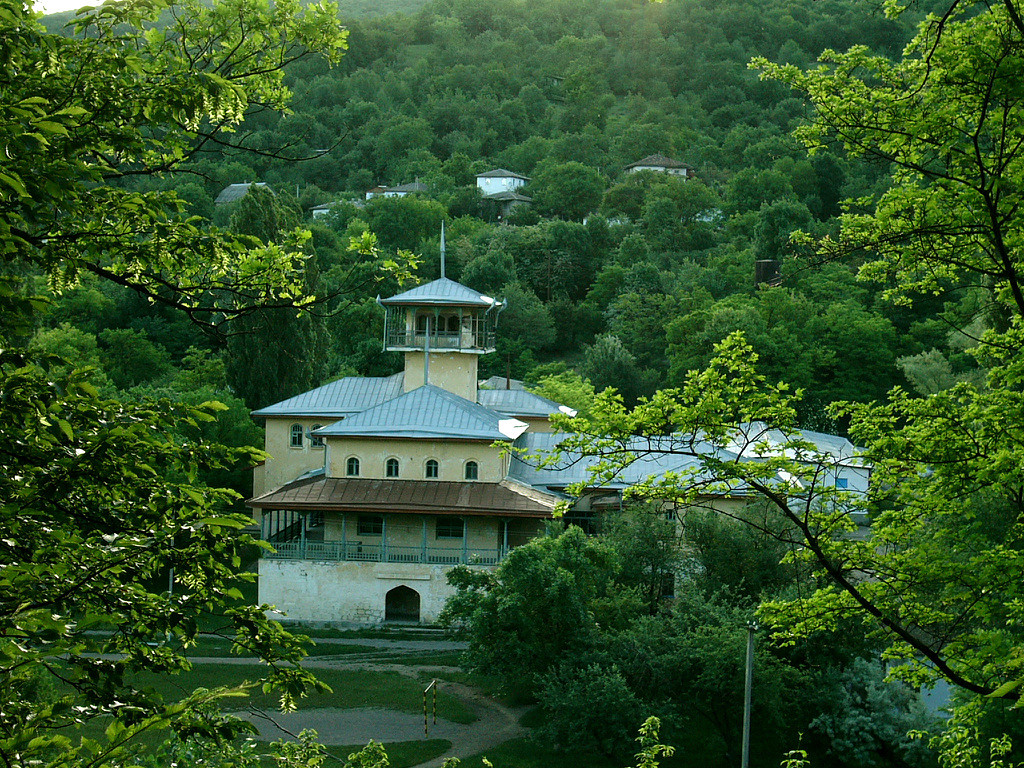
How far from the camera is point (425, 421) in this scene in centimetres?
2956

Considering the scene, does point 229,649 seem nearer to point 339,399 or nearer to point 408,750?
point 408,750

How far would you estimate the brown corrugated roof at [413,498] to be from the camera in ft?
91.2

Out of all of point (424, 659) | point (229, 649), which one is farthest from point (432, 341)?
point (229, 649)

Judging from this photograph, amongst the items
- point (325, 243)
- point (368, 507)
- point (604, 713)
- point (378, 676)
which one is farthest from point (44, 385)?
point (325, 243)

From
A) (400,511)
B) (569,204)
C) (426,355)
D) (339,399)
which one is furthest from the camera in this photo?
(569,204)

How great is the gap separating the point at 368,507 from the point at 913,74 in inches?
849

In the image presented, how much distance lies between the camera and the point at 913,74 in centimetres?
866

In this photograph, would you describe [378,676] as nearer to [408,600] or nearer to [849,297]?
[408,600]

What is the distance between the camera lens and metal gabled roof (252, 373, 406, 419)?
115 ft

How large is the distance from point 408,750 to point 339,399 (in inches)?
718

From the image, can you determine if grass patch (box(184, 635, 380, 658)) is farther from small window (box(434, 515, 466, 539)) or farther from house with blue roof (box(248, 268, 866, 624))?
small window (box(434, 515, 466, 539))

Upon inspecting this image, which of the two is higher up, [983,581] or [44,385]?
[44,385]

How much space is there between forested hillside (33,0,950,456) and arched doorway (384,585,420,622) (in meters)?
8.92

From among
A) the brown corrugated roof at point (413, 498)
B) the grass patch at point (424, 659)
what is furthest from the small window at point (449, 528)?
the grass patch at point (424, 659)
